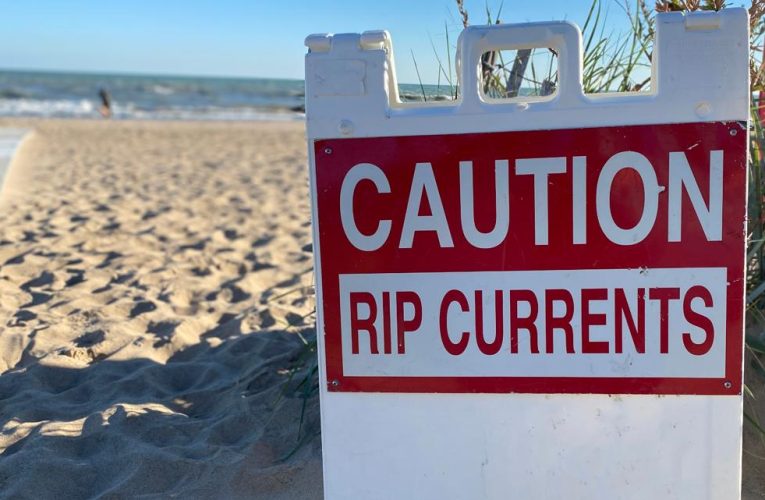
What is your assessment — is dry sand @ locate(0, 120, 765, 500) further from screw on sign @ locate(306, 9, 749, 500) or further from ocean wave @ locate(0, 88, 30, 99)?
ocean wave @ locate(0, 88, 30, 99)

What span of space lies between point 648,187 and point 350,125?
1.80ft

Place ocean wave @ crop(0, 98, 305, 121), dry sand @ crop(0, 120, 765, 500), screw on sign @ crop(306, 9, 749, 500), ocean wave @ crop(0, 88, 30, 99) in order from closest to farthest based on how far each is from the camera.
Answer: screw on sign @ crop(306, 9, 749, 500), dry sand @ crop(0, 120, 765, 500), ocean wave @ crop(0, 98, 305, 121), ocean wave @ crop(0, 88, 30, 99)

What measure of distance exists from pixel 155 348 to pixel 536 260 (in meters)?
1.88

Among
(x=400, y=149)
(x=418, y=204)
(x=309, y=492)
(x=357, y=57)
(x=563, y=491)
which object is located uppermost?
(x=357, y=57)

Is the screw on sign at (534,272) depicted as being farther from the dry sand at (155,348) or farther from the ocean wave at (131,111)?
the ocean wave at (131,111)

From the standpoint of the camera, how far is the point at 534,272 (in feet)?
4.46

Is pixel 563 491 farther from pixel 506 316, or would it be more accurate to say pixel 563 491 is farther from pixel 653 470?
pixel 506 316

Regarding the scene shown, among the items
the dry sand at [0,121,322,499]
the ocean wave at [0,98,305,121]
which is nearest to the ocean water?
the ocean wave at [0,98,305,121]

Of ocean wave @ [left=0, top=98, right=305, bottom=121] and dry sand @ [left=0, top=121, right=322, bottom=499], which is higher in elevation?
ocean wave @ [left=0, top=98, right=305, bottom=121]

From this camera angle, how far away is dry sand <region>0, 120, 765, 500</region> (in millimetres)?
1931

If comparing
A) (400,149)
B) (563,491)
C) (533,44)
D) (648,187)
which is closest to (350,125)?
(400,149)

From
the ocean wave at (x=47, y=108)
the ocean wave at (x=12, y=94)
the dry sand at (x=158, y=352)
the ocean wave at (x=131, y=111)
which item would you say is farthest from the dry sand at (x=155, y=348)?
the ocean wave at (x=12, y=94)

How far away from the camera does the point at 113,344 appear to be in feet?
9.17

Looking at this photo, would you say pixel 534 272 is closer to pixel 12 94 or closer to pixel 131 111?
pixel 131 111
